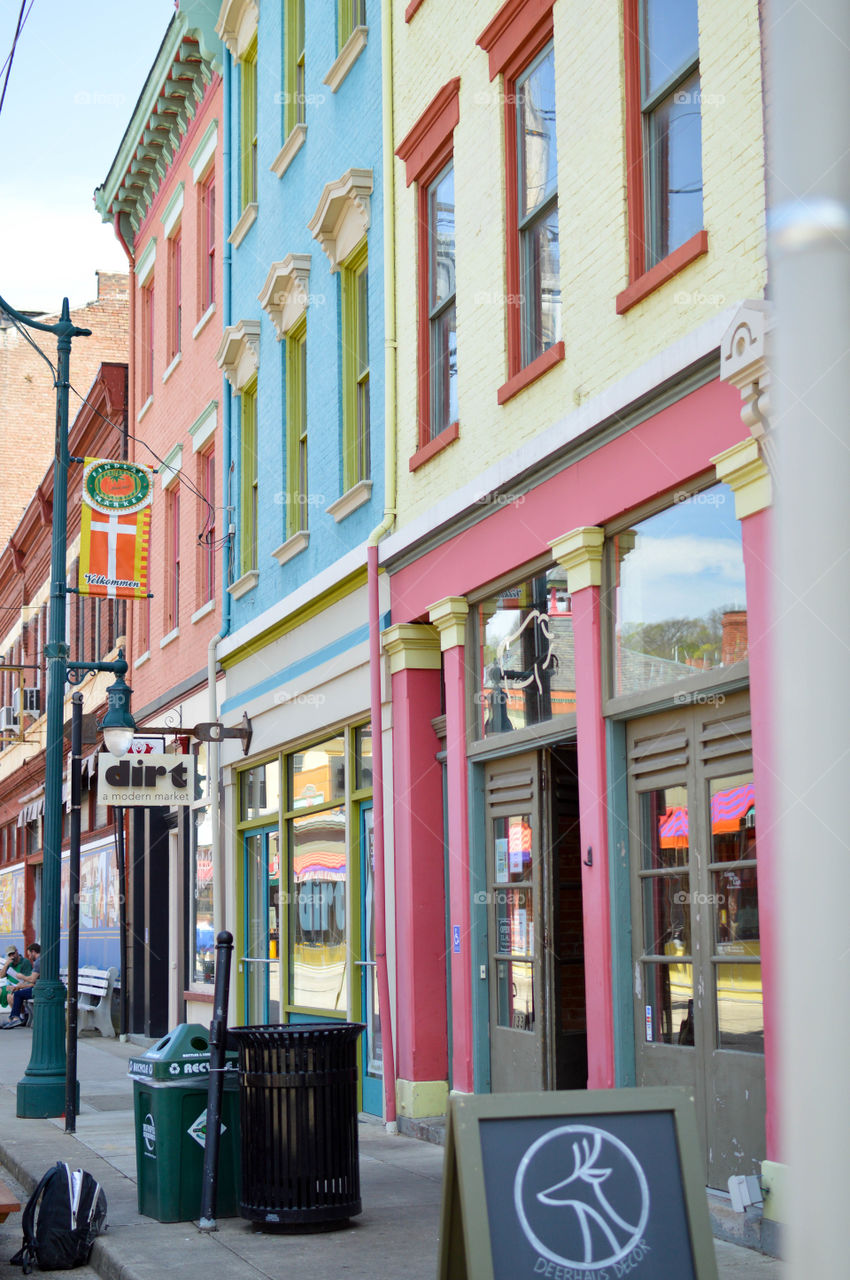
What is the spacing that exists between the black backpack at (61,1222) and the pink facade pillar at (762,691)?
10.9 feet

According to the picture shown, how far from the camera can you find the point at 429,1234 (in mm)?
7797

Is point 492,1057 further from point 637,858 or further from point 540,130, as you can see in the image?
point 540,130

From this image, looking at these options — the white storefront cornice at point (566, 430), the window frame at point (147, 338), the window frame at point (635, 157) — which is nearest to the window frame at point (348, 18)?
the white storefront cornice at point (566, 430)

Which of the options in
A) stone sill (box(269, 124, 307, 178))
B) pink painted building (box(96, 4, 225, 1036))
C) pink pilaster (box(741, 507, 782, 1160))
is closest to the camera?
pink pilaster (box(741, 507, 782, 1160))

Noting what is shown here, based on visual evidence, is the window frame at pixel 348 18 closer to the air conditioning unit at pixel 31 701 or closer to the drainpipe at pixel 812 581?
the drainpipe at pixel 812 581

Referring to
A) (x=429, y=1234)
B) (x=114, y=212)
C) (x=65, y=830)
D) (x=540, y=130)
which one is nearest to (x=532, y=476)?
(x=540, y=130)

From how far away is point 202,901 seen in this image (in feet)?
60.3

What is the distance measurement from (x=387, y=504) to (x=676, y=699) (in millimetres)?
4890

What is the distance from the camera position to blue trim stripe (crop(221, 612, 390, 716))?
1294 centimetres

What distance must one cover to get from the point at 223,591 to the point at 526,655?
775 cm

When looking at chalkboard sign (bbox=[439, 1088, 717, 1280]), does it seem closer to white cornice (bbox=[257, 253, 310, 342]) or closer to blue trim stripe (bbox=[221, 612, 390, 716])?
blue trim stripe (bbox=[221, 612, 390, 716])

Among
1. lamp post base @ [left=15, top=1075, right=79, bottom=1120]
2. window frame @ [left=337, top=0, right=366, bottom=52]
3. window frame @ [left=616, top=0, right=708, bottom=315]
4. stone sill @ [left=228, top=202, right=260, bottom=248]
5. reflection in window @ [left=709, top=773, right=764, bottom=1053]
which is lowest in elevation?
lamp post base @ [left=15, top=1075, right=79, bottom=1120]

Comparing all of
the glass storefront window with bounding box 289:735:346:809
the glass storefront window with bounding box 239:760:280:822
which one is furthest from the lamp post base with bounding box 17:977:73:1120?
the glass storefront window with bounding box 239:760:280:822

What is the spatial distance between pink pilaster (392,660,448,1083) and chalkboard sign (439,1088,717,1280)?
676cm
